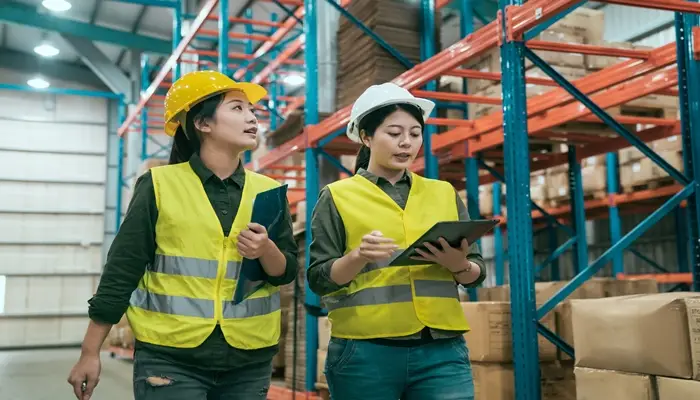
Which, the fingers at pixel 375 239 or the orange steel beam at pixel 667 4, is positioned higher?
the orange steel beam at pixel 667 4

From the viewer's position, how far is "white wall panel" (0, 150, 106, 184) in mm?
18859

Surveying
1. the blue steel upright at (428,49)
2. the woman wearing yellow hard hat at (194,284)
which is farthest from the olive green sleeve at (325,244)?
the blue steel upright at (428,49)

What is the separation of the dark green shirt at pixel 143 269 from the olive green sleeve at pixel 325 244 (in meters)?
0.11

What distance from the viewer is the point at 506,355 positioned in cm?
456

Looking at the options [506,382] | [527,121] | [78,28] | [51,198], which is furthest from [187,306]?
[51,198]

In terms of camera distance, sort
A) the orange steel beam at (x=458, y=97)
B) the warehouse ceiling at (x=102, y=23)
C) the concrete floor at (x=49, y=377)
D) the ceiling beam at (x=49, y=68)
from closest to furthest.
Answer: the orange steel beam at (x=458, y=97)
the concrete floor at (x=49, y=377)
the warehouse ceiling at (x=102, y=23)
the ceiling beam at (x=49, y=68)

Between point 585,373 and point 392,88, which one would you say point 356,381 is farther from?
point 585,373

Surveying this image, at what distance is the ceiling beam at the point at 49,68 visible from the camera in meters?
19.7

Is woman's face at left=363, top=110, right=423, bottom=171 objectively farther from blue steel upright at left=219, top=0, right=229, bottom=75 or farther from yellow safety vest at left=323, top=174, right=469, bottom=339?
blue steel upright at left=219, top=0, right=229, bottom=75

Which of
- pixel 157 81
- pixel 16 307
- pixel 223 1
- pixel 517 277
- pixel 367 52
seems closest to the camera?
pixel 517 277

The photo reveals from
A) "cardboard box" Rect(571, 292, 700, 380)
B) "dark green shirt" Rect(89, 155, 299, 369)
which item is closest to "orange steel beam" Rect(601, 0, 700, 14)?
"cardboard box" Rect(571, 292, 700, 380)

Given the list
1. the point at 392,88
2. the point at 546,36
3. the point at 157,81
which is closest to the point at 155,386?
the point at 392,88

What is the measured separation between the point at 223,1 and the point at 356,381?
7.60 m

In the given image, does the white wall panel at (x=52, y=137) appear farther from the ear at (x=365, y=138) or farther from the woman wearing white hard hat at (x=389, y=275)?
the woman wearing white hard hat at (x=389, y=275)
